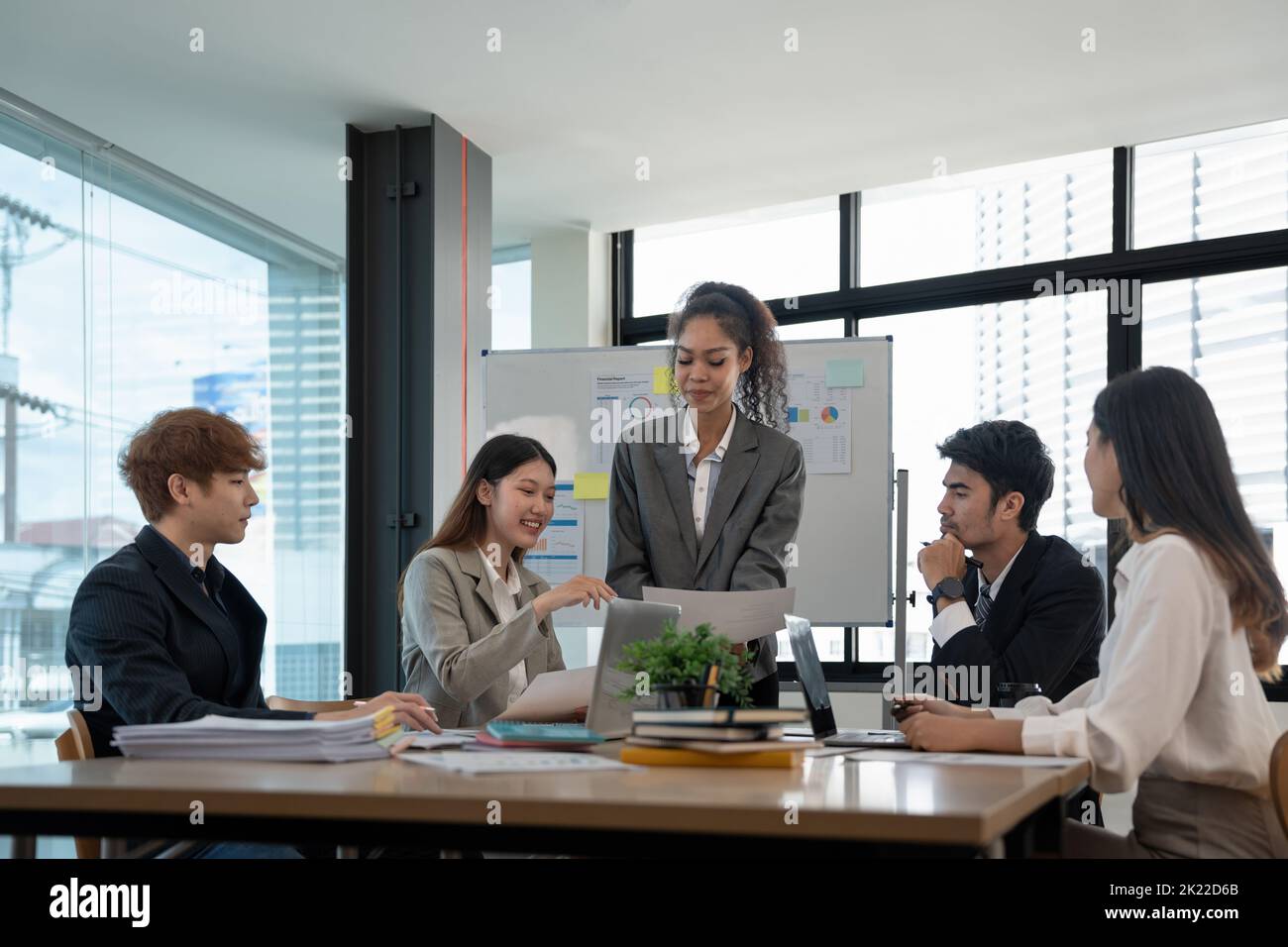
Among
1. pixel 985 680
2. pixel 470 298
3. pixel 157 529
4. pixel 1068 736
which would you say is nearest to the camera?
pixel 1068 736

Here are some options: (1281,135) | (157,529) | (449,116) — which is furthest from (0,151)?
(1281,135)

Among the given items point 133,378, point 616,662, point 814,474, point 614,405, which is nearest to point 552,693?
point 616,662

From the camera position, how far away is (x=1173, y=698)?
163 centimetres

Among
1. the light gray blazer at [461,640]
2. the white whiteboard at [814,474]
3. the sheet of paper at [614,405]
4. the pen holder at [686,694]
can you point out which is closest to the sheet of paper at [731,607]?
the light gray blazer at [461,640]

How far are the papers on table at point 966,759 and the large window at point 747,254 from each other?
396 centimetres

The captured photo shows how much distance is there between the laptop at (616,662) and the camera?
6.34 ft

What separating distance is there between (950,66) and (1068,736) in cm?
312

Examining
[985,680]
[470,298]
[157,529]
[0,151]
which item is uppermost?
[0,151]

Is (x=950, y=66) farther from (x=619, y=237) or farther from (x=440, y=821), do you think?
(x=440, y=821)

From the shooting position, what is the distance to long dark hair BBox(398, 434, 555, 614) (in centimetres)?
274

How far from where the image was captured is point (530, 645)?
238cm

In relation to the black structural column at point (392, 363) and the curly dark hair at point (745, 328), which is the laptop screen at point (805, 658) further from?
the black structural column at point (392, 363)

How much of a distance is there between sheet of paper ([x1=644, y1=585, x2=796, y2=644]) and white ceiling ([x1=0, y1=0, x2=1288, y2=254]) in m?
2.31

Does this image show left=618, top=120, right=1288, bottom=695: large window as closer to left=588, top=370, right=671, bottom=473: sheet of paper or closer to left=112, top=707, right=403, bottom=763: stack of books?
left=588, top=370, right=671, bottom=473: sheet of paper
